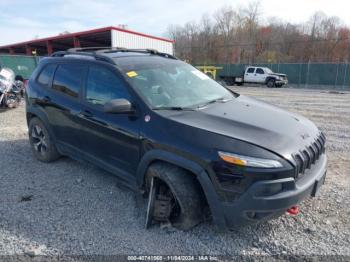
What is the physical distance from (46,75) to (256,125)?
3515mm

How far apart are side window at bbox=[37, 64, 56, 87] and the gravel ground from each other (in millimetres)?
1471

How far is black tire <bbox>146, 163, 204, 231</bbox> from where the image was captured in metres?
2.60

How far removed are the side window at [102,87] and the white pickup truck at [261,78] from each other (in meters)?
22.9

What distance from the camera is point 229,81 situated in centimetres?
2753

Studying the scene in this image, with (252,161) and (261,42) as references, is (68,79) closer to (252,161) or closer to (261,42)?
(252,161)

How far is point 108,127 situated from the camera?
319cm

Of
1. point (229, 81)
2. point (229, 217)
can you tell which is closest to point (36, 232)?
point (229, 217)

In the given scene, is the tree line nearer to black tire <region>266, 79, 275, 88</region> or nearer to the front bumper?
black tire <region>266, 79, 275, 88</region>

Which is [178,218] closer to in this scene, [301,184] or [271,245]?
[271,245]

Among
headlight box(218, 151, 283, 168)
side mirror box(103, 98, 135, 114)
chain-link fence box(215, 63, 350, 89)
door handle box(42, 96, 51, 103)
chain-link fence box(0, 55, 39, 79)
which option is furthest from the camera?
chain-link fence box(215, 63, 350, 89)

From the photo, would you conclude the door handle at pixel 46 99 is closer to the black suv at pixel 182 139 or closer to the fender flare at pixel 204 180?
the black suv at pixel 182 139

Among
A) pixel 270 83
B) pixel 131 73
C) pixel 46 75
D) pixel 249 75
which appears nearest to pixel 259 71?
pixel 249 75

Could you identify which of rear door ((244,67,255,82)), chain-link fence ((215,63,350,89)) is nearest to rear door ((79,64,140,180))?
rear door ((244,67,255,82))

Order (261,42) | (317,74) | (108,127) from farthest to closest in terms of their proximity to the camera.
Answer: (261,42) < (317,74) < (108,127)
